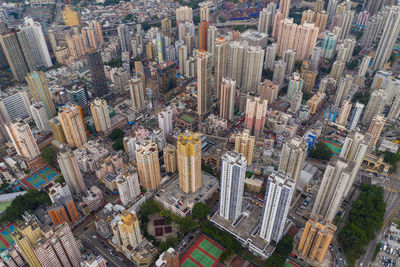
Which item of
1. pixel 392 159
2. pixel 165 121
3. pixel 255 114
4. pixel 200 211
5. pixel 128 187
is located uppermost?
pixel 255 114

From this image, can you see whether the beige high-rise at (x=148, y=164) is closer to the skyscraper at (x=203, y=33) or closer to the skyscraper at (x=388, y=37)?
the skyscraper at (x=203, y=33)

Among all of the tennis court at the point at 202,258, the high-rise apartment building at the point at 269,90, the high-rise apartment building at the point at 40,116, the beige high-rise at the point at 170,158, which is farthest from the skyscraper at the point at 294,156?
the high-rise apartment building at the point at 40,116

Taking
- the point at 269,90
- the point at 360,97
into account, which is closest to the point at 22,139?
the point at 269,90

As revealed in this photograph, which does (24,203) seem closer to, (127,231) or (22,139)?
(22,139)

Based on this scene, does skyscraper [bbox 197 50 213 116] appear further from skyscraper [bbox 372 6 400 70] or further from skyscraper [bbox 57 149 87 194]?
skyscraper [bbox 372 6 400 70]

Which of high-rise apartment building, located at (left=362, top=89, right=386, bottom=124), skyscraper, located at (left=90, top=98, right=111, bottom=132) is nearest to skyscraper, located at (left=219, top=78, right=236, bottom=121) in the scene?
skyscraper, located at (left=90, top=98, right=111, bottom=132)

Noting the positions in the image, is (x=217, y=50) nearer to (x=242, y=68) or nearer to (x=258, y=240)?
(x=242, y=68)

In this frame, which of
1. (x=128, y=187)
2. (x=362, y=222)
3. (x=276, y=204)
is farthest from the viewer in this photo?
(x=128, y=187)
